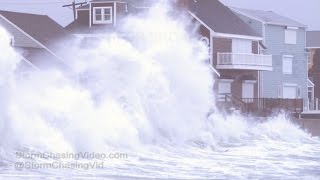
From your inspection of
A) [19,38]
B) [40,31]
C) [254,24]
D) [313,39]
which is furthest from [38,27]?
[313,39]

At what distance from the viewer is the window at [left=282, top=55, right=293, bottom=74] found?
2478 inches

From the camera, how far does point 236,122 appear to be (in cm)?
4212

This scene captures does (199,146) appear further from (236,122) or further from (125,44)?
(236,122)

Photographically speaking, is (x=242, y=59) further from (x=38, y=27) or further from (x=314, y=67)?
(x=314, y=67)

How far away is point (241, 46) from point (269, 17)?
7.61 metres

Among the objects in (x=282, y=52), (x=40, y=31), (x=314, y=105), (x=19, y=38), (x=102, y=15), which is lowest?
(x=314, y=105)

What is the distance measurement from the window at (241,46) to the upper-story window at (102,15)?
8.85 metres

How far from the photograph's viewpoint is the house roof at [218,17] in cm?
5509

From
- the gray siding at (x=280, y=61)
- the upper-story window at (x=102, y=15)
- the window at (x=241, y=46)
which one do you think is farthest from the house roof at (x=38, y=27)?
the gray siding at (x=280, y=61)

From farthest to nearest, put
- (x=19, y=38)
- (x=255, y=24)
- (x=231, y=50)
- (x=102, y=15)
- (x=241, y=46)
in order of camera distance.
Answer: (x=255, y=24)
(x=241, y=46)
(x=231, y=50)
(x=102, y=15)
(x=19, y=38)

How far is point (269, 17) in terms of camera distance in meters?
63.5

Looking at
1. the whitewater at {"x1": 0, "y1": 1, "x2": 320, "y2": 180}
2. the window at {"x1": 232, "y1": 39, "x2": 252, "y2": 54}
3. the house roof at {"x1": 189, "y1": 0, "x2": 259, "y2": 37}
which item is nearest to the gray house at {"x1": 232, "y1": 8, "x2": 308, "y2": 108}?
the house roof at {"x1": 189, "y1": 0, "x2": 259, "y2": 37}

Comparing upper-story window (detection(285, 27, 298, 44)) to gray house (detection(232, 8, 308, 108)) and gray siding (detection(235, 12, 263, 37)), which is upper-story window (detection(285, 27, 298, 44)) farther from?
gray siding (detection(235, 12, 263, 37))

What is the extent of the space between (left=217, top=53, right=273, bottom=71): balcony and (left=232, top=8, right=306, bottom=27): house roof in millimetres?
4568
